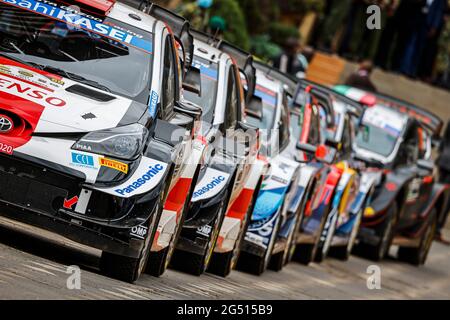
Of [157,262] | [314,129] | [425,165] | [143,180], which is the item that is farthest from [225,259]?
[425,165]

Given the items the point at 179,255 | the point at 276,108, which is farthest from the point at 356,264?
the point at 179,255

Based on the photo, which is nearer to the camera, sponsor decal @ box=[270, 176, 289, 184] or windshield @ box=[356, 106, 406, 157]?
sponsor decal @ box=[270, 176, 289, 184]

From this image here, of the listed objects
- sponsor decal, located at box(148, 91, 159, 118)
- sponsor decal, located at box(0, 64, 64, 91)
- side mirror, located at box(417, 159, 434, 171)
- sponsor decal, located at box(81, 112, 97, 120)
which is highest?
side mirror, located at box(417, 159, 434, 171)

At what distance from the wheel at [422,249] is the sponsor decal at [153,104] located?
12695mm

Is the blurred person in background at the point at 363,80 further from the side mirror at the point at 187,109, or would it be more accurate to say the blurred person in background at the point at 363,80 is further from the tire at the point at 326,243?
the side mirror at the point at 187,109

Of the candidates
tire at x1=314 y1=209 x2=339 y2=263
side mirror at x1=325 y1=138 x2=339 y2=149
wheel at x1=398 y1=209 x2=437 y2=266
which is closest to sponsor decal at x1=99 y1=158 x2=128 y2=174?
side mirror at x1=325 y1=138 x2=339 y2=149

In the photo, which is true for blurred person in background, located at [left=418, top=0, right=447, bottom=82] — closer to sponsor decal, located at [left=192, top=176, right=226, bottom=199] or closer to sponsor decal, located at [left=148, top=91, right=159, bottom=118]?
sponsor decal, located at [left=192, top=176, right=226, bottom=199]

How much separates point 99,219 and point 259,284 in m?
4.14

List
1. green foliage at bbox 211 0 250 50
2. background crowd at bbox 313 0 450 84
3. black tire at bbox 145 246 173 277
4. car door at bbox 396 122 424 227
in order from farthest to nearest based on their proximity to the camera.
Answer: background crowd at bbox 313 0 450 84, green foliage at bbox 211 0 250 50, car door at bbox 396 122 424 227, black tire at bbox 145 246 173 277

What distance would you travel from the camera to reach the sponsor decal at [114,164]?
1025 cm

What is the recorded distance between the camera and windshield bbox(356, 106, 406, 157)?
888 inches

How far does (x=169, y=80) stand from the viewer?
11781 mm
